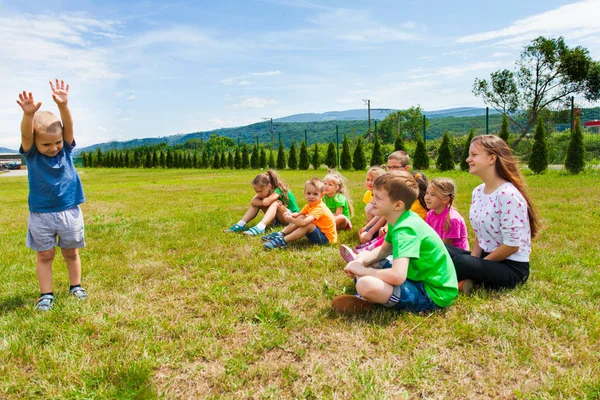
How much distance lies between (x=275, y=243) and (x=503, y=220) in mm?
2889

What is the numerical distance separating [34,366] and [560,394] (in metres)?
3.13

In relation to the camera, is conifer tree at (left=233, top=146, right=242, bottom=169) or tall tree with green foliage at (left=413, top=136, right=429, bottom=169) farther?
conifer tree at (left=233, top=146, right=242, bottom=169)

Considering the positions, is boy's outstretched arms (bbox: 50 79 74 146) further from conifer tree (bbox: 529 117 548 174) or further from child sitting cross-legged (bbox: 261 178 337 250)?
conifer tree (bbox: 529 117 548 174)

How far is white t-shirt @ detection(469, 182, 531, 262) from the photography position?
334cm

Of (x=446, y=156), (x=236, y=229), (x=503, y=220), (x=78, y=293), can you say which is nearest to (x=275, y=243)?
(x=236, y=229)

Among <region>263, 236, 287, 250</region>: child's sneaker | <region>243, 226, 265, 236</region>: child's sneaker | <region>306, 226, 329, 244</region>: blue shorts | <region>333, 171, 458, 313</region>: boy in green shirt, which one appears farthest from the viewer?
<region>243, 226, 265, 236</region>: child's sneaker

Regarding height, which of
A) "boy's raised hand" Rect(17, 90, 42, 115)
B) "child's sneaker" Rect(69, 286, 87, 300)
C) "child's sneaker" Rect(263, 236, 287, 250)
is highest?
"boy's raised hand" Rect(17, 90, 42, 115)

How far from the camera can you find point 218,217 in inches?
316

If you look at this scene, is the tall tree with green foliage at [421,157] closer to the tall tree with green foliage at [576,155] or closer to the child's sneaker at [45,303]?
→ the tall tree with green foliage at [576,155]

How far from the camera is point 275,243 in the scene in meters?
5.35

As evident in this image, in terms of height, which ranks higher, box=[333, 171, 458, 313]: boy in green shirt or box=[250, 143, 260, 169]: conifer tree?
box=[250, 143, 260, 169]: conifer tree

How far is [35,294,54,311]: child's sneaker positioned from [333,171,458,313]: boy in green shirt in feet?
8.05

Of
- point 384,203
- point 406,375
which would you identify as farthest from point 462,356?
point 384,203

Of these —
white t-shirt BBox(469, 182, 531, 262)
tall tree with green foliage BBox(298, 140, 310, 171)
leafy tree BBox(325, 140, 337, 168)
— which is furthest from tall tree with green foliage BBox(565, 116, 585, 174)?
tall tree with green foliage BBox(298, 140, 310, 171)
